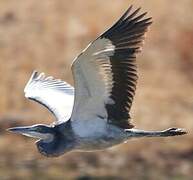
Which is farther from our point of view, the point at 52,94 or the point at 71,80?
the point at 71,80

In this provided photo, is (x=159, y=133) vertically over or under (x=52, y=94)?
under

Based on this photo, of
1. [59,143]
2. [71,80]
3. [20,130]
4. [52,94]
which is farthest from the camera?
[71,80]

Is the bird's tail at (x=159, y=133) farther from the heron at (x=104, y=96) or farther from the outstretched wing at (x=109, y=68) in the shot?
the outstretched wing at (x=109, y=68)

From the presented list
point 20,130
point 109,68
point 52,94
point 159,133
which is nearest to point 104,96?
point 109,68

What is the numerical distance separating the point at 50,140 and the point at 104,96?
648 millimetres

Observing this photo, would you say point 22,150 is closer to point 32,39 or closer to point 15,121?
point 15,121

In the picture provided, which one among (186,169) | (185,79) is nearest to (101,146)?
(186,169)

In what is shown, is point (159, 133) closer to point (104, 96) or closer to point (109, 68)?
point (104, 96)

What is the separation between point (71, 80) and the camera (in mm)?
18172

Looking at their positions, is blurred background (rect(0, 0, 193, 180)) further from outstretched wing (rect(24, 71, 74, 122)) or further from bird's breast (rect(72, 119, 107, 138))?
bird's breast (rect(72, 119, 107, 138))

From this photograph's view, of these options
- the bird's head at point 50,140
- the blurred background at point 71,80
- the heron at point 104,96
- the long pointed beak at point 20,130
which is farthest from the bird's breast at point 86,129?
the blurred background at point 71,80

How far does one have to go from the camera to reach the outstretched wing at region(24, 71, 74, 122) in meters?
10.6

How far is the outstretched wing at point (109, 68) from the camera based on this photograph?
9234 millimetres

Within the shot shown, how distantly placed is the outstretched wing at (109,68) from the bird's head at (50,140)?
271mm
